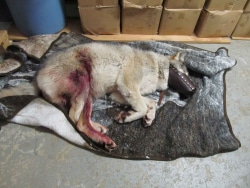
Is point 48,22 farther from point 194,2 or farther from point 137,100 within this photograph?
point 194,2

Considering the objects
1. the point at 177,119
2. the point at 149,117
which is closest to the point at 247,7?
the point at 177,119

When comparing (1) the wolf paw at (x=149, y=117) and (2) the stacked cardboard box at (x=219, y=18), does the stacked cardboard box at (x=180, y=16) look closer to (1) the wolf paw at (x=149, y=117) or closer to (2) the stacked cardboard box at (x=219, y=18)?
(2) the stacked cardboard box at (x=219, y=18)

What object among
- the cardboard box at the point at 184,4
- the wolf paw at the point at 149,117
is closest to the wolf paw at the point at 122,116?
the wolf paw at the point at 149,117

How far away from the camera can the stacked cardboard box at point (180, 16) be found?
2.21 meters

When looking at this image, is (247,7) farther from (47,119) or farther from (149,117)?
(47,119)

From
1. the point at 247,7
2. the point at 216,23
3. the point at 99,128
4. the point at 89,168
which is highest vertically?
the point at 247,7

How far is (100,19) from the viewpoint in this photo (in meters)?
2.31

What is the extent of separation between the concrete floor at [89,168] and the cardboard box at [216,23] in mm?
1372

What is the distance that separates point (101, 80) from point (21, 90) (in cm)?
60

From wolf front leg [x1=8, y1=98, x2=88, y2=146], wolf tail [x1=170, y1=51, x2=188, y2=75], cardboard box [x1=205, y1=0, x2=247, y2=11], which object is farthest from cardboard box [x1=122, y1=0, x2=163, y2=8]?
wolf front leg [x1=8, y1=98, x2=88, y2=146]

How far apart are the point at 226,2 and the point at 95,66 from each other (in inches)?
61.1

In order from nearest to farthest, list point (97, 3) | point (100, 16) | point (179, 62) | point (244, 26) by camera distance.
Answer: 1. point (179, 62)
2. point (97, 3)
3. point (100, 16)
4. point (244, 26)

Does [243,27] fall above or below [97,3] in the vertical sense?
below

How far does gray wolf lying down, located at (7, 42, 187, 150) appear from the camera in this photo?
61.8 inches
